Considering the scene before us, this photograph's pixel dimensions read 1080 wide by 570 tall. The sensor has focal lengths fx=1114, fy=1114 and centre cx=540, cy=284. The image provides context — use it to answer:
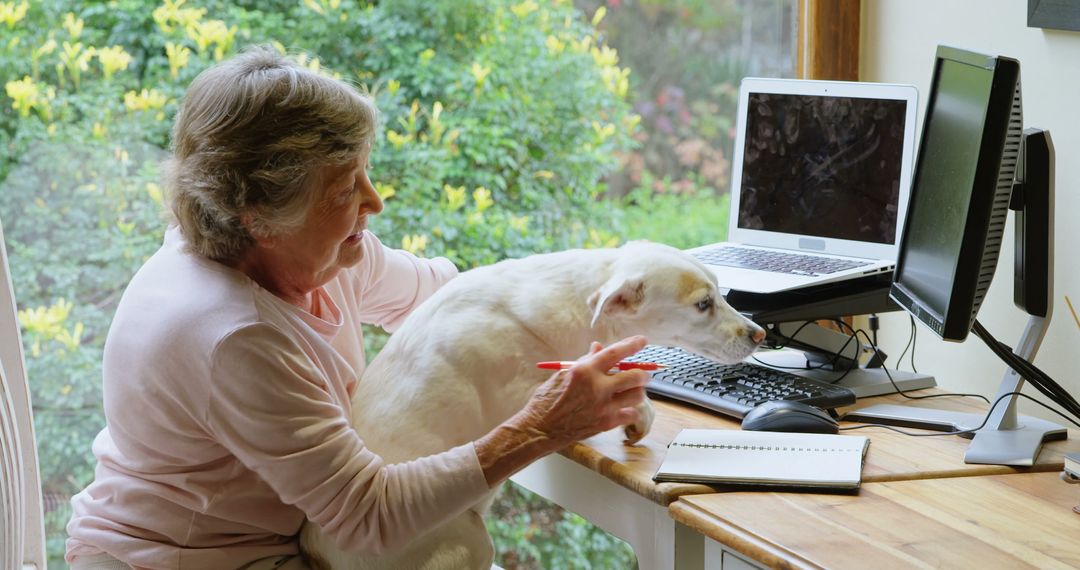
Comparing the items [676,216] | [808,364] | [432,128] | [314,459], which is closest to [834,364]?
[808,364]

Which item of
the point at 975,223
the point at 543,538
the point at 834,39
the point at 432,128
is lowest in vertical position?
the point at 543,538

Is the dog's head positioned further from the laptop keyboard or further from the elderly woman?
the laptop keyboard

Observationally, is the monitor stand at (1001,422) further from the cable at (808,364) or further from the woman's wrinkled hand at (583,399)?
the woman's wrinkled hand at (583,399)

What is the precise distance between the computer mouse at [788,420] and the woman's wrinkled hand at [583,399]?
0.92ft

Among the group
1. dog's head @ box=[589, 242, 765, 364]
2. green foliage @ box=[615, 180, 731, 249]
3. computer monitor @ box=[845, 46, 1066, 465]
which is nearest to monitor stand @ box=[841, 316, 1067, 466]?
computer monitor @ box=[845, 46, 1066, 465]

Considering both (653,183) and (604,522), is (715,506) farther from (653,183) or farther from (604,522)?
(653,183)

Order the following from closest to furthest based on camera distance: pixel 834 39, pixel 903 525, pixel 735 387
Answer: pixel 903 525 < pixel 735 387 < pixel 834 39

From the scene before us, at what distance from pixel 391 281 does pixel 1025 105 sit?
127 cm

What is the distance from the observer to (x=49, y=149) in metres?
2.61

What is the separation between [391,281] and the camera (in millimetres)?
1974

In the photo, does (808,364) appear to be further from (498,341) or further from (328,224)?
(328,224)

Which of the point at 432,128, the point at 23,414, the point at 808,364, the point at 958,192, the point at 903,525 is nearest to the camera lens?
the point at 903,525

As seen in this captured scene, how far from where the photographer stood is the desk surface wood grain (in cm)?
156

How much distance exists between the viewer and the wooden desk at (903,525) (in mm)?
1286
